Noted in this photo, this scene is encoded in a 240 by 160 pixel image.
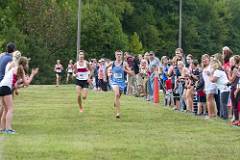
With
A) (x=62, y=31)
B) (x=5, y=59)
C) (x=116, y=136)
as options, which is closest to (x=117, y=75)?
(x=5, y=59)

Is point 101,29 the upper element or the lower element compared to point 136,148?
upper

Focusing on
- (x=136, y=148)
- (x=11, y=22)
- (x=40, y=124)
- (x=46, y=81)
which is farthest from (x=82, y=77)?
(x=11, y=22)

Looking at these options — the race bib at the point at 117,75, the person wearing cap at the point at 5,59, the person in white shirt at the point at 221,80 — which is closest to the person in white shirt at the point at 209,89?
the person in white shirt at the point at 221,80

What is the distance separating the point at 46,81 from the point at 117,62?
39.4 m

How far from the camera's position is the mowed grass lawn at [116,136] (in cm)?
1444

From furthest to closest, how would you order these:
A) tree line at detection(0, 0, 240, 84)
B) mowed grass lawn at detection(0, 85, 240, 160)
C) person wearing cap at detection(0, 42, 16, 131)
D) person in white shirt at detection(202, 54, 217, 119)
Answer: tree line at detection(0, 0, 240, 84)
person in white shirt at detection(202, 54, 217, 119)
person wearing cap at detection(0, 42, 16, 131)
mowed grass lawn at detection(0, 85, 240, 160)

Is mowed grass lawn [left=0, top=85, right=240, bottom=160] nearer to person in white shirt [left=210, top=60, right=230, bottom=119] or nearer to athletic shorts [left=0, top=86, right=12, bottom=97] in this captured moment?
person in white shirt [left=210, top=60, right=230, bottom=119]

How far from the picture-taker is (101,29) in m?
64.9

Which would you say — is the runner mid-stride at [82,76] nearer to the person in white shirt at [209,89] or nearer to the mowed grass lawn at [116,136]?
the mowed grass lawn at [116,136]

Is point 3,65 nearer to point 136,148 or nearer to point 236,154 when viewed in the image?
point 136,148

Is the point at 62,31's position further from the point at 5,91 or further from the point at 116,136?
the point at 116,136

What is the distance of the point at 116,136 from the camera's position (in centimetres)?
1772

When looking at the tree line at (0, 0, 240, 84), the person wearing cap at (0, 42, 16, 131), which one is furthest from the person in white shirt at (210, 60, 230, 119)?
the tree line at (0, 0, 240, 84)

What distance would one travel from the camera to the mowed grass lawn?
14.4 metres
